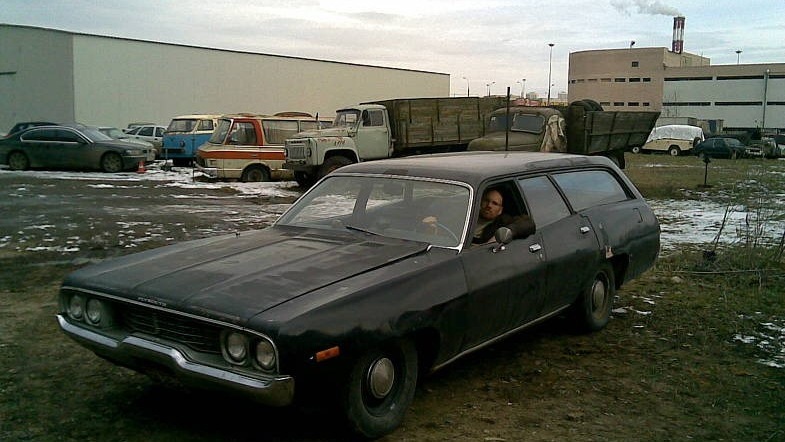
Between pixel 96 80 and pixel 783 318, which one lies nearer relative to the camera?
pixel 783 318

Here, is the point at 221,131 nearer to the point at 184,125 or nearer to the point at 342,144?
the point at 342,144

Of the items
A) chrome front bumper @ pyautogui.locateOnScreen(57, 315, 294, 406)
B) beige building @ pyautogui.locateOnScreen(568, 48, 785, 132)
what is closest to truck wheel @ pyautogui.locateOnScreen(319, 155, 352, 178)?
chrome front bumper @ pyautogui.locateOnScreen(57, 315, 294, 406)

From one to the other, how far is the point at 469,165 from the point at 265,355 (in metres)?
2.28

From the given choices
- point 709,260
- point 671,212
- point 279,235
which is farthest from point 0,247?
point 671,212

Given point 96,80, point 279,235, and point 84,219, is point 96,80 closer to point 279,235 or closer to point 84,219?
point 84,219

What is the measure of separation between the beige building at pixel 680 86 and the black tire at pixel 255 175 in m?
52.8

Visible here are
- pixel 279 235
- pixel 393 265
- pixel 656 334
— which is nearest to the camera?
pixel 393 265

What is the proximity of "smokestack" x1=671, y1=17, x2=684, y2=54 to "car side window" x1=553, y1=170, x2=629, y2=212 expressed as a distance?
269 ft

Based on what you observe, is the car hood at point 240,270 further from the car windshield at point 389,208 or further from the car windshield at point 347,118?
the car windshield at point 347,118

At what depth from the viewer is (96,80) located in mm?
33594

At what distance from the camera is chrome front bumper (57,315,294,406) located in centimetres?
319

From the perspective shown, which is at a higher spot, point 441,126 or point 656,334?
point 441,126

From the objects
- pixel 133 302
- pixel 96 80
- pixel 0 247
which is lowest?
pixel 0 247

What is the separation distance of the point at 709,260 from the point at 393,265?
5.63 meters
